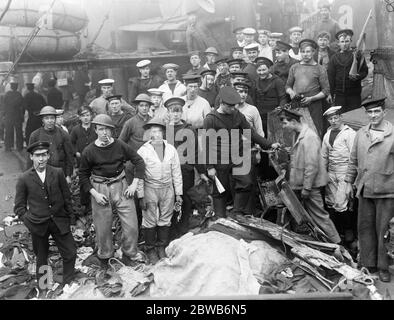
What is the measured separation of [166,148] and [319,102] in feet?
9.79

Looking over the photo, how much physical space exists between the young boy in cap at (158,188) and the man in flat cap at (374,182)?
239cm

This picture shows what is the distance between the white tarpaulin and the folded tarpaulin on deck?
9937 millimetres

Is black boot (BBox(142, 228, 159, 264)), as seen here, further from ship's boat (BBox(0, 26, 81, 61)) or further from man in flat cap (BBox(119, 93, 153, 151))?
ship's boat (BBox(0, 26, 81, 61))

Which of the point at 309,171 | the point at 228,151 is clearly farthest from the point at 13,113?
the point at 309,171

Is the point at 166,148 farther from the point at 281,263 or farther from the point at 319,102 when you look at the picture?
the point at 319,102

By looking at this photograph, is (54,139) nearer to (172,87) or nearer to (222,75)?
(172,87)

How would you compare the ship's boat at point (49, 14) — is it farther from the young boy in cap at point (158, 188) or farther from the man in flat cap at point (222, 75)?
the young boy in cap at point (158, 188)

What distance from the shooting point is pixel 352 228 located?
7.43m

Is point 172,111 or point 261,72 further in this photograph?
point 261,72

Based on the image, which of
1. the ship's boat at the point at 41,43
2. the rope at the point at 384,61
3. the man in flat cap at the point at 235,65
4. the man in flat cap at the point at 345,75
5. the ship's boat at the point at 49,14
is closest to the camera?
the man in flat cap at the point at 235,65

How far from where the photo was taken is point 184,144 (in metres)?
7.32

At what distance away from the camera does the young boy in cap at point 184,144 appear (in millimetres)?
7254

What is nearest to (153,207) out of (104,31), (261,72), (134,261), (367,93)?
(134,261)

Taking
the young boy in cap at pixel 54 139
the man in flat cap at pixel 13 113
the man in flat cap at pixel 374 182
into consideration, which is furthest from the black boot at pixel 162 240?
the man in flat cap at pixel 13 113
